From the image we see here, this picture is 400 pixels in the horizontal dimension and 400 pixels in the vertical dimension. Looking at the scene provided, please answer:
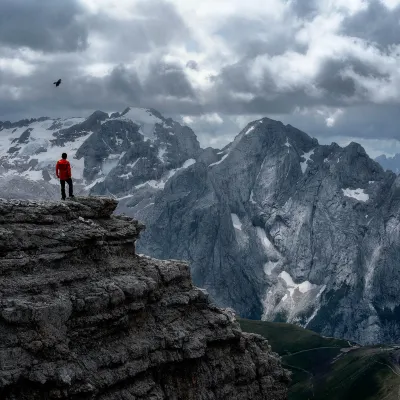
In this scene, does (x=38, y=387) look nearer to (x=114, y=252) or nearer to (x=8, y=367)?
(x=8, y=367)

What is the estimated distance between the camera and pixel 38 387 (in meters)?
40.2

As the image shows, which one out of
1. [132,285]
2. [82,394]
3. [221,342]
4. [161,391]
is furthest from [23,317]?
[221,342]

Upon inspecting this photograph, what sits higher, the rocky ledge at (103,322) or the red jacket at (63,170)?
the red jacket at (63,170)

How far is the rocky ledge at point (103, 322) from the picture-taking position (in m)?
40.8

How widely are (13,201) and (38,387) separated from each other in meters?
13.0

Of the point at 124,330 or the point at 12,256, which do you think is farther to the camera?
the point at 124,330

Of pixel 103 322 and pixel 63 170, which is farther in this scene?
pixel 63 170

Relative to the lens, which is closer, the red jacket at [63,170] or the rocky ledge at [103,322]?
the rocky ledge at [103,322]

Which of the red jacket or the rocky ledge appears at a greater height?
the red jacket

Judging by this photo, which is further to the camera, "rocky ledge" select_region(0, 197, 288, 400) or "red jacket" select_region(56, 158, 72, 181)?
"red jacket" select_region(56, 158, 72, 181)

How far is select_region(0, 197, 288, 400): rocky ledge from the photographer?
40.8 meters

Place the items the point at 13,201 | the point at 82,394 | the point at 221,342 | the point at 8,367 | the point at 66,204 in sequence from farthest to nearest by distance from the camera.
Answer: the point at 221,342, the point at 66,204, the point at 13,201, the point at 82,394, the point at 8,367

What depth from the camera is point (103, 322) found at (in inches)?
1781

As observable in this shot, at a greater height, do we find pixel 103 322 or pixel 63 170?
pixel 63 170
